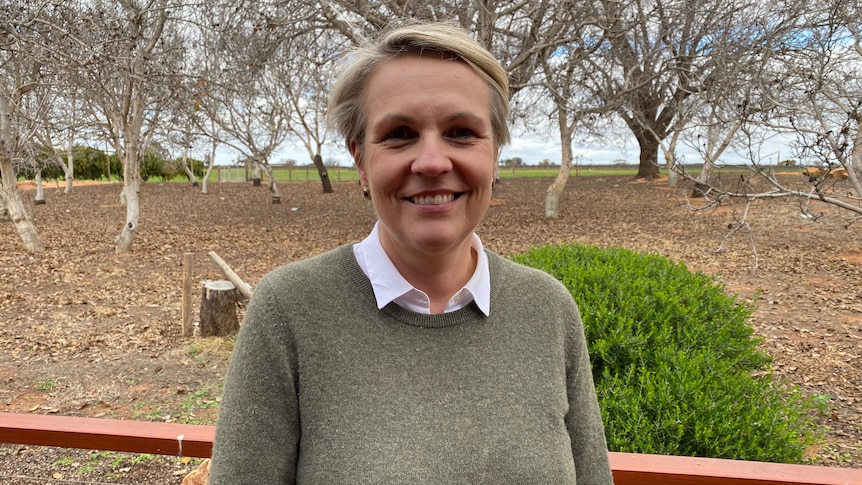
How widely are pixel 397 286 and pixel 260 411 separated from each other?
14.7 inches

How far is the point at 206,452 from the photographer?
212 cm

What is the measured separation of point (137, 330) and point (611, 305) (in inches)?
210

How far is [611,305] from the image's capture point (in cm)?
365

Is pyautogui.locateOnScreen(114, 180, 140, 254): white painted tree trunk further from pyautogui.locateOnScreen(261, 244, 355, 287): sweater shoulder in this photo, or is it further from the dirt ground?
pyautogui.locateOnScreen(261, 244, 355, 287): sweater shoulder

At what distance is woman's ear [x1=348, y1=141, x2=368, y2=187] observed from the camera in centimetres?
134

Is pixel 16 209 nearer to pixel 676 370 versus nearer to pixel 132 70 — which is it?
pixel 132 70

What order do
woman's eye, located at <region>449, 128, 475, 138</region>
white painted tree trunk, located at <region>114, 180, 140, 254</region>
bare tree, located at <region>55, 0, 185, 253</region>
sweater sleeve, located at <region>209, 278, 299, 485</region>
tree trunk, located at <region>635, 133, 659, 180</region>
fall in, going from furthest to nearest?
tree trunk, located at <region>635, 133, 659, 180</region> → white painted tree trunk, located at <region>114, 180, 140, 254</region> → bare tree, located at <region>55, 0, 185, 253</region> → woman's eye, located at <region>449, 128, 475, 138</region> → sweater sleeve, located at <region>209, 278, 299, 485</region>

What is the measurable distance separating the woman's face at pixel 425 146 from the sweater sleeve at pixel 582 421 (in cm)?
44

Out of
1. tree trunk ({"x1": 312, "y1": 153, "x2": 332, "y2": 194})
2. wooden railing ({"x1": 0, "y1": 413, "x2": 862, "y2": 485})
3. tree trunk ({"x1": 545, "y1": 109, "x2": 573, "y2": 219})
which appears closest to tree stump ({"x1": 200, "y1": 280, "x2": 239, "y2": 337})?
wooden railing ({"x1": 0, "y1": 413, "x2": 862, "y2": 485})

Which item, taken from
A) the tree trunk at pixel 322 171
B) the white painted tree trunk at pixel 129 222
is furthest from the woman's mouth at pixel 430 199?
the tree trunk at pixel 322 171

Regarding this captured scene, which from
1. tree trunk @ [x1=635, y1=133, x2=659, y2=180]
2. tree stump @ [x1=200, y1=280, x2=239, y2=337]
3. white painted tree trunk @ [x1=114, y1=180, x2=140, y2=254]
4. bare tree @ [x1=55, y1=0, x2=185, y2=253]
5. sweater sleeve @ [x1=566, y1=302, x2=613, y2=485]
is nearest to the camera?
sweater sleeve @ [x1=566, y1=302, x2=613, y2=485]

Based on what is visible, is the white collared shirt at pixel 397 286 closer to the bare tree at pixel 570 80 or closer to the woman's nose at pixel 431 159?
the woman's nose at pixel 431 159

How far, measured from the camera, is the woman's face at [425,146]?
121 cm

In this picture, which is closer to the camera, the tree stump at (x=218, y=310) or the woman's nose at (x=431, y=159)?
the woman's nose at (x=431, y=159)
